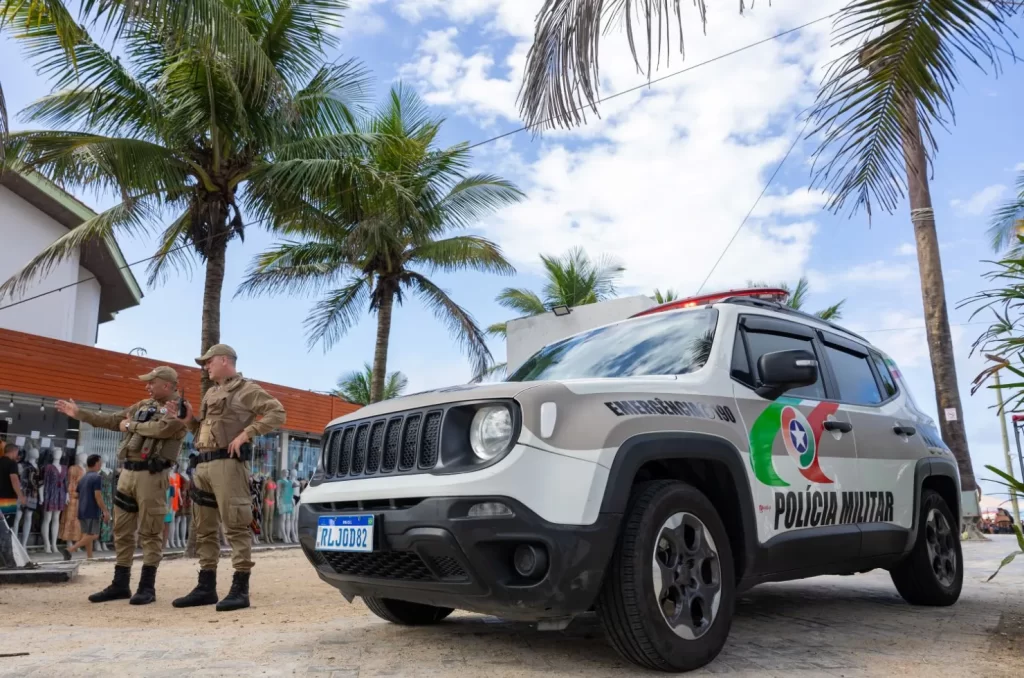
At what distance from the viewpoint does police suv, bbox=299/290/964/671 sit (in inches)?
125

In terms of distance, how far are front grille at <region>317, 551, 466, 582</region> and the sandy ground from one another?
393 mm

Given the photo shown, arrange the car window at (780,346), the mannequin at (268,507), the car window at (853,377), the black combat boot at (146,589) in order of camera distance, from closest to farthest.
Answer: the car window at (780,346) < the car window at (853,377) < the black combat boot at (146,589) < the mannequin at (268,507)

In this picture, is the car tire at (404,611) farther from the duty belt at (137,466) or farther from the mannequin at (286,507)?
the mannequin at (286,507)

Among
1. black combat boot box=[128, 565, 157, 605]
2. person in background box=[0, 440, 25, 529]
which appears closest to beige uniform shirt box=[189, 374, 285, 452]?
black combat boot box=[128, 565, 157, 605]

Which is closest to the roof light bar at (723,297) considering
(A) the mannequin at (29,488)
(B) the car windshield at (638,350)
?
(B) the car windshield at (638,350)

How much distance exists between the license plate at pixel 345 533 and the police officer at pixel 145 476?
3053 millimetres

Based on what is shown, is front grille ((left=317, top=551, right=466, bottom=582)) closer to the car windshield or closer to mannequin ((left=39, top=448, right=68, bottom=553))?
the car windshield

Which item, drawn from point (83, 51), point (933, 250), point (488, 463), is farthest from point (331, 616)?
point (933, 250)

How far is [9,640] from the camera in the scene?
4566 millimetres

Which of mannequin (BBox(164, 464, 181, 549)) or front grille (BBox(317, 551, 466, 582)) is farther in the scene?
mannequin (BBox(164, 464, 181, 549))

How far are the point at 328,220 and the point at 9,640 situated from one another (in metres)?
10.6

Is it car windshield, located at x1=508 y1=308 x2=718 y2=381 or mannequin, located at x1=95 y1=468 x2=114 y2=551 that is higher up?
car windshield, located at x1=508 y1=308 x2=718 y2=381

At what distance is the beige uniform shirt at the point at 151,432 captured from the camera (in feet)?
20.9

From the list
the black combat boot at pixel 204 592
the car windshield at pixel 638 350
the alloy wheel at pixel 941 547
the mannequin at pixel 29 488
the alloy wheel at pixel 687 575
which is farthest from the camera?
the mannequin at pixel 29 488
